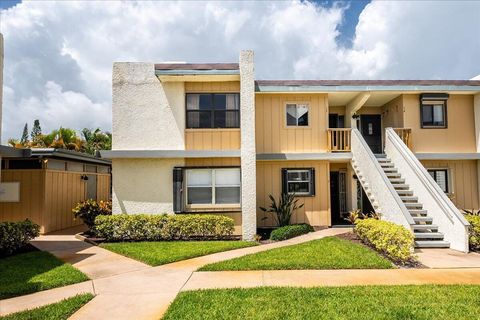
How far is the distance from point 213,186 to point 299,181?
12.9 ft

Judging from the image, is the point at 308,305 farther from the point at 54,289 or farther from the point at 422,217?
the point at 422,217

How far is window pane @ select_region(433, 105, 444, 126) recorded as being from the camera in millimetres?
14602

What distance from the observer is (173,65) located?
39.9ft

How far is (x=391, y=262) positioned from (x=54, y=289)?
25.6 feet

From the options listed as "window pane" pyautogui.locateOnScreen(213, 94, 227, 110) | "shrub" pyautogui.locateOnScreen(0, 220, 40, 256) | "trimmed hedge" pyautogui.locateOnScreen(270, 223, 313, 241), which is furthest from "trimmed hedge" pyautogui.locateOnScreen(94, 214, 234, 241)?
"window pane" pyautogui.locateOnScreen(213, 94, 227, 110)

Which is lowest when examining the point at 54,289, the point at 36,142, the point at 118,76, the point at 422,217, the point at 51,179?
the point at 54,289

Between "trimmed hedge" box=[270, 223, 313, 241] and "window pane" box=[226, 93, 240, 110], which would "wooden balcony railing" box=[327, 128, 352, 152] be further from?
"window pane" box=[226, 93, 240, 110]

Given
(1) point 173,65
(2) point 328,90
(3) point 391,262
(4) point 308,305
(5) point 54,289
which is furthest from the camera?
(2) point 328,90

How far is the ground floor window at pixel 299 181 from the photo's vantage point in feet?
45.0

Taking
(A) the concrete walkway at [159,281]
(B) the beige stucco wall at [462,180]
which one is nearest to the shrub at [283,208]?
(A) the concrete walkway at [159,281]

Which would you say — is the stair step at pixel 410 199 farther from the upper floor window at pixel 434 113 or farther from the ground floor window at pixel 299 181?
the upper floor window at pixel 434 113

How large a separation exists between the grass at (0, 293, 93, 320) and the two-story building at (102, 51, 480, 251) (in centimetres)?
649

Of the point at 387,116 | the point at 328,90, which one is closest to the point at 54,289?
the point at 328,90

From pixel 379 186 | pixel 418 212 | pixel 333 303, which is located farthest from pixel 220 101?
pixel 333 303
